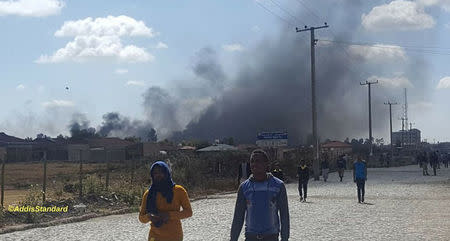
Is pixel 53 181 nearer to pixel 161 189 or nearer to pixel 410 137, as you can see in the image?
pixel 161 189

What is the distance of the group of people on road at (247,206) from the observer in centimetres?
576

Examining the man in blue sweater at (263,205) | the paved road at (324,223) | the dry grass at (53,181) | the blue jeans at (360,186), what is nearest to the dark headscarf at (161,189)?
the man in blue sweater at (263,205)

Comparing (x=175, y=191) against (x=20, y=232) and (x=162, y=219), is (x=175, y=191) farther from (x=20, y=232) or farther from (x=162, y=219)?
(x=20, y=232)

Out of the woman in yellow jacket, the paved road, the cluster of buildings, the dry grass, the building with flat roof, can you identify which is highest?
the building with flat roof

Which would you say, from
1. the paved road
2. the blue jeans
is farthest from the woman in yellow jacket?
the blue jeans

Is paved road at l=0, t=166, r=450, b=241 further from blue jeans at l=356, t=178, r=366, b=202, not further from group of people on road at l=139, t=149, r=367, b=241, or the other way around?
group of people on road at l=139, t=149, r=367, b=241

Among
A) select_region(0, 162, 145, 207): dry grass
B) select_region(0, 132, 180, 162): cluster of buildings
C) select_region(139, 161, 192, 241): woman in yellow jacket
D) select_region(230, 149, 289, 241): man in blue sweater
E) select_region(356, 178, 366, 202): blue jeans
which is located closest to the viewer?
select_region(230, 149, 289, 241): man in blue sweater

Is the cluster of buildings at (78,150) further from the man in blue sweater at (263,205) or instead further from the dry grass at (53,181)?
the man in blue sweater at (263,205)

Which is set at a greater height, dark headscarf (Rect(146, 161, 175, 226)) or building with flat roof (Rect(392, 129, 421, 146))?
building with flat roof (Rect(392, 129, 421, 146))

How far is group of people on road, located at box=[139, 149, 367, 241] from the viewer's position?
5762mm

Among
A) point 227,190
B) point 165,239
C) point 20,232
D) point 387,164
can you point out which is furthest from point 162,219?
point 387,164

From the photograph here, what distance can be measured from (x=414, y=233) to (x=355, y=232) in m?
1.18

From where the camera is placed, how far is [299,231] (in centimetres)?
1323

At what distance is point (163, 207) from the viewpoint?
630 centimetres
